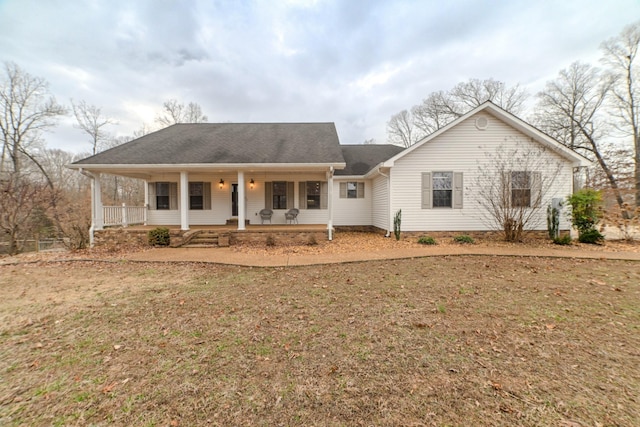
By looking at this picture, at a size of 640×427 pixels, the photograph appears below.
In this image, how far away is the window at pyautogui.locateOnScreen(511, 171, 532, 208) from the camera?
9.71 metres

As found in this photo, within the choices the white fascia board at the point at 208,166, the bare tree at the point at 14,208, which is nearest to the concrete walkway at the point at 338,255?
the white fascia board at the point at 208,166

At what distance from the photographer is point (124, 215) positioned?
37.4ft

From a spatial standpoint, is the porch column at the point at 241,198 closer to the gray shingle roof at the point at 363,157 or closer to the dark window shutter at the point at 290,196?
→ the dark window shutter at the point at 290,196

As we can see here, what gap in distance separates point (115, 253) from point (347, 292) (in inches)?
326

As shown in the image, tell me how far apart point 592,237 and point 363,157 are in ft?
33.6

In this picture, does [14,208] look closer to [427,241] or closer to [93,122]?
[427,241]

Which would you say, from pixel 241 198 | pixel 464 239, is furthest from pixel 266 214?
pixel 464 239

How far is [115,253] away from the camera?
858cm

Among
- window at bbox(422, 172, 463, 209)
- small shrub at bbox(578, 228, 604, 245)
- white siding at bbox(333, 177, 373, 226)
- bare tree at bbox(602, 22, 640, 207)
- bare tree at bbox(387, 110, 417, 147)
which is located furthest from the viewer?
bare tree at bbox(387, 110, 417, 147)

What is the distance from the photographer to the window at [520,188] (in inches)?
382

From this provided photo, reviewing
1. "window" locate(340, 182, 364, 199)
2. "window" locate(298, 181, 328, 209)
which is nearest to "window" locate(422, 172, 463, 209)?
"window" locate(340, 182, 364, 199)

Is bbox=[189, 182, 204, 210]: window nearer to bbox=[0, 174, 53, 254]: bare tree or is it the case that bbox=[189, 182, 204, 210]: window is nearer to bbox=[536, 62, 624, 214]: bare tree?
bbox=[0, 174, 53, 254]: bare tree

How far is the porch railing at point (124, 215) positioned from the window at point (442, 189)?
43.6 ft

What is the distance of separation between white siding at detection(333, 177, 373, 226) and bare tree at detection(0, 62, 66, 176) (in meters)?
24.6
